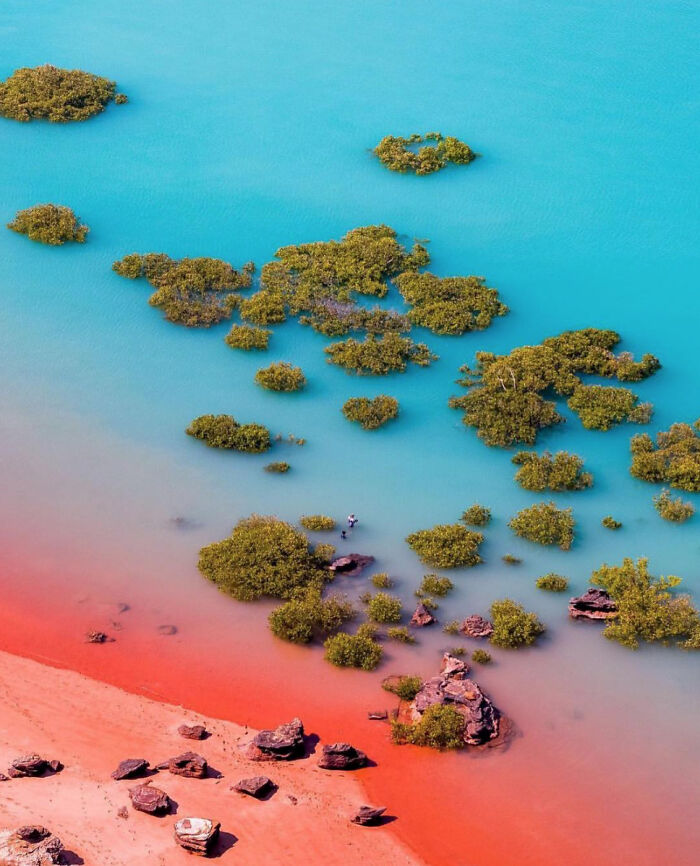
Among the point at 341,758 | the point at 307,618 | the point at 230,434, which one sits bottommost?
the point at 341,758

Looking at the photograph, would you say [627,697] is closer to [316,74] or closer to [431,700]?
[431,700]

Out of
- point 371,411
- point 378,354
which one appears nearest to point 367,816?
point 371,411

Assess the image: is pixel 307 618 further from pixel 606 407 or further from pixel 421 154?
pixel 421 154

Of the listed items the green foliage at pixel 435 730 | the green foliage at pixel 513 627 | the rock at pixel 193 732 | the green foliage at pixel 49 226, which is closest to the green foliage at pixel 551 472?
the green foliage at pixel 513 627

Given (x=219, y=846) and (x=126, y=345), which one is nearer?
(x=219, y=846)

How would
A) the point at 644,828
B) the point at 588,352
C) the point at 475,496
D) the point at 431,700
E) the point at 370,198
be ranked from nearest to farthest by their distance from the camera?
1. the point at 644,828
2. the point at 431,700
3. the point at 475,496
4. the point at 588,352
5. the point at 370,198

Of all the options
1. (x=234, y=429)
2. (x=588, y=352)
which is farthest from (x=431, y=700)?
(x=588, y=352)

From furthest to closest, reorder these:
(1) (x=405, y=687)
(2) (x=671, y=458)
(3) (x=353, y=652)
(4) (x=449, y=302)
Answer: (4) (x=449, y=302) < (2) (x=671, y=458) < (3) (x=353, y=652) < (1) (x=405, y=687)
